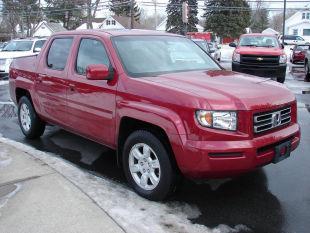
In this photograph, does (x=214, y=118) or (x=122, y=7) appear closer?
(x=214, y=118)

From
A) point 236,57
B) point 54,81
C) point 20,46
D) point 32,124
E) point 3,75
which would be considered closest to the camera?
point 54,81

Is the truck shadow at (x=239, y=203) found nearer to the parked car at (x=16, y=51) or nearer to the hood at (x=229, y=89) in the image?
the hood at (x=229, y=89)

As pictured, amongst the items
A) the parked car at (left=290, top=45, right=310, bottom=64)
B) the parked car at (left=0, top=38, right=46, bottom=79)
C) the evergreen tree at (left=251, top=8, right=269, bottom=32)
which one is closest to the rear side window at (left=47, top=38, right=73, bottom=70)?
the parked car at (left=0, top=38, right=46, bottom=79)

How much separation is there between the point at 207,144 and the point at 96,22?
96644 mm

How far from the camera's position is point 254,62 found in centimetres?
1555

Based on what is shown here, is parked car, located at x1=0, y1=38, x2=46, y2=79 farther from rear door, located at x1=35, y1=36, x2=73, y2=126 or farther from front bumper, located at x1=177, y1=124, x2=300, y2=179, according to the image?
front bumper, located at x1=177, y1=124, x2=300, y2=179

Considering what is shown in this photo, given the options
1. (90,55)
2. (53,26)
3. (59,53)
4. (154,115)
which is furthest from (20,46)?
(53,26)

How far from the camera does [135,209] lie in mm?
4508

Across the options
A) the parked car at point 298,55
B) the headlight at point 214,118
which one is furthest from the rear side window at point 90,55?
the parked car at point 298,55

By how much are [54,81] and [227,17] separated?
201 ft

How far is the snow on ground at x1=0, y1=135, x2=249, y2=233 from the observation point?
13.5 ft

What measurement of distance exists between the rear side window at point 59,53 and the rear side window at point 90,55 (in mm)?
337

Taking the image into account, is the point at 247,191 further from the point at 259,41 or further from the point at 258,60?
the point at 259,41

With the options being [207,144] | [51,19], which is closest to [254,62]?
[207,144]
